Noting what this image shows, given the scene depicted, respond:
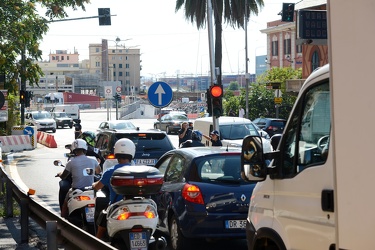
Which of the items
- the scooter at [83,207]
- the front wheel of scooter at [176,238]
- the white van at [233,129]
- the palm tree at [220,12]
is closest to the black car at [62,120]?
the palm tree at [220,12]

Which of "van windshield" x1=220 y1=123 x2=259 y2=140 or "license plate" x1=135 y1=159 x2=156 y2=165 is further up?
"van windshield" x1=220 y1=123 x2=259 y2=140

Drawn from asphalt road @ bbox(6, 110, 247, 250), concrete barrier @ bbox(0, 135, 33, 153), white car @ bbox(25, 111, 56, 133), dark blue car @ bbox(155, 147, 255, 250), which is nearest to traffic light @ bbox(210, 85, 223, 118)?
asphalt road @ bbox(6, 110, 247, 250)

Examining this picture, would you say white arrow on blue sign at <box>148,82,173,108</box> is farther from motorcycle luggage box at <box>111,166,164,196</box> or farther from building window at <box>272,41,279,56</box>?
building window at <box>272,41,279,56</box>

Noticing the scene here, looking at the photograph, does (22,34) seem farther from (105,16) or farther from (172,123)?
(172,123)

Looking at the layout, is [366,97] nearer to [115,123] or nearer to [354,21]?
[354,21]

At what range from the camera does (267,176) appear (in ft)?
22.9

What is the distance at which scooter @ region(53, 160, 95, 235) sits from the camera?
12.0 meters

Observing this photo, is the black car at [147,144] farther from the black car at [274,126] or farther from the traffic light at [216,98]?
the black car at [274,126]

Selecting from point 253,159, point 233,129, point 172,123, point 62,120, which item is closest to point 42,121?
point 62,120

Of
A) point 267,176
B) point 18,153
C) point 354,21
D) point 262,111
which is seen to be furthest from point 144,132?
point 262,111

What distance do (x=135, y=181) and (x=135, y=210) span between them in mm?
401

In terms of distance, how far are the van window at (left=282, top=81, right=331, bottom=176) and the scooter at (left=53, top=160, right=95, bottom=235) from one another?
582 cm

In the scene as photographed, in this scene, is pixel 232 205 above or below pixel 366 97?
below

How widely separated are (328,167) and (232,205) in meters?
5.63
